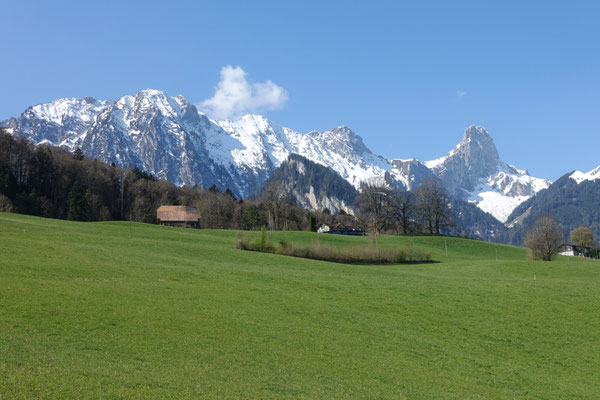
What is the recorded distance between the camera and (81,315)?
890 inches

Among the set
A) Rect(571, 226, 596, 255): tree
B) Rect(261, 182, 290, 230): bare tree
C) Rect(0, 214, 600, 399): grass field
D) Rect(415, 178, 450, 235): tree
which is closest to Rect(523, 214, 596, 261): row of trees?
Rect(415, 178, 450, 235): tree

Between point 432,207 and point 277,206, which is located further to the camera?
point 277,206

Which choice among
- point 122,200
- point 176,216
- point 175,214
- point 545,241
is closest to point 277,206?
point 176,216

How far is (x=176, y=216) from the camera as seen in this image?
153 m

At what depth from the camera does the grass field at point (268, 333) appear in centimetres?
1652

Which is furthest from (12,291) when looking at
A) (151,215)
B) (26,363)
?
(151,215)

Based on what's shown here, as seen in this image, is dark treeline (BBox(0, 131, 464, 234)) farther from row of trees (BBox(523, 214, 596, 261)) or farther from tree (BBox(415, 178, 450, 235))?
row of trees (BBox(523, 214, 596, 261))

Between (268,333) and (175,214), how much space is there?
134 meters

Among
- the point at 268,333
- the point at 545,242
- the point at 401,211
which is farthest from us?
the point at 401,211

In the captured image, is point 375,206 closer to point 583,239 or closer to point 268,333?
point 583,239

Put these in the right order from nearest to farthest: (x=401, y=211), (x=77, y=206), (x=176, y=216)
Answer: (x=77, y=206) < (x=401, y=211) < (x=176, y=216)

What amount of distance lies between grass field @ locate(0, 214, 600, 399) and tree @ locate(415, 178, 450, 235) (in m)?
87.8

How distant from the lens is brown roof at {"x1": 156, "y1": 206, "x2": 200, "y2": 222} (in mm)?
152012

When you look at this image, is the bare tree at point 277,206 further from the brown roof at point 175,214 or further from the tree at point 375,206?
the tree at point 375,206
